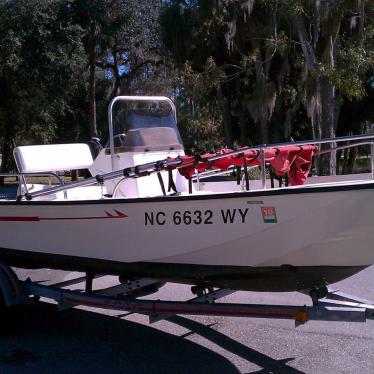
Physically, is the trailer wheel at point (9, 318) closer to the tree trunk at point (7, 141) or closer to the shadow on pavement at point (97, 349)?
the shadow on pavement at point (97, 349)

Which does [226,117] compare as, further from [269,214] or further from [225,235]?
[269,214]

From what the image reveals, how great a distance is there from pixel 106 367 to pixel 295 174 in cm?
243

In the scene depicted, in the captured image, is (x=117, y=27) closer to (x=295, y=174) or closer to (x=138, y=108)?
(x=138, y=108)

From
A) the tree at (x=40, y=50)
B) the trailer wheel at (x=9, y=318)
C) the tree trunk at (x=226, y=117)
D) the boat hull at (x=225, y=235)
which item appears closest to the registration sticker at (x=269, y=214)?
the boat hull at (x=225, y=235)

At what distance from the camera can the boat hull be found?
14.3 feet

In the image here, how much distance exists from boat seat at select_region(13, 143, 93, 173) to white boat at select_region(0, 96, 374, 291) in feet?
1.82

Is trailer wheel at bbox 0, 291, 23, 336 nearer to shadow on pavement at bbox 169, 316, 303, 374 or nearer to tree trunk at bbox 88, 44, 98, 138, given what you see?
shadow on pavement at bbox 169, 316, 303, 374

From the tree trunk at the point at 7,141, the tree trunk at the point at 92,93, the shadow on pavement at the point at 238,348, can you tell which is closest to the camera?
the shadow on pavement at the point at 238,348

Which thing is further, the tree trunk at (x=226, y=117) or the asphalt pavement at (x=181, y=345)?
the tree trunk at (x=226, y=117)

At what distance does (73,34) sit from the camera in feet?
73.6

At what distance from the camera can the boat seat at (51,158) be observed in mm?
6824

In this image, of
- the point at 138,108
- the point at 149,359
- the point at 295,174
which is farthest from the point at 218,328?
the point at 138,108

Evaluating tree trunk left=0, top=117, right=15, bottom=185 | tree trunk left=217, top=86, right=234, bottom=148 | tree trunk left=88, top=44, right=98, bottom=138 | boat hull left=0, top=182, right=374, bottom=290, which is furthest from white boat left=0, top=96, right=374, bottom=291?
tree trunk left=0, top=117, right=15, bottom=185

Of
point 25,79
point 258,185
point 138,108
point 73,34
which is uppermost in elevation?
point 73,34
